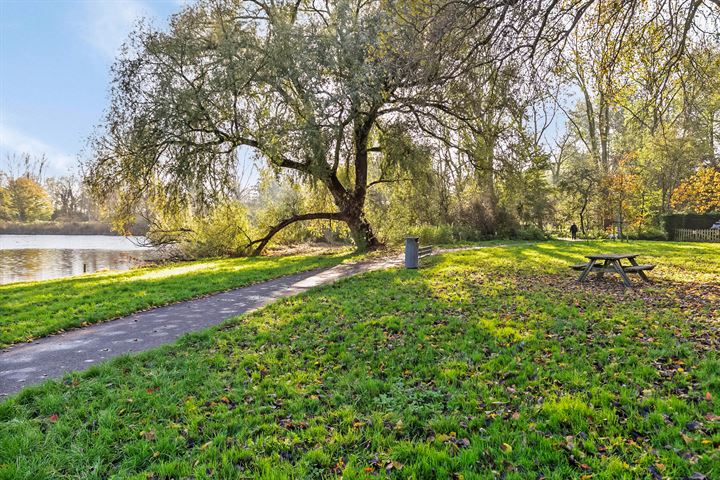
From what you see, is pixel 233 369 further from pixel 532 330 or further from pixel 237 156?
pixel 237 156

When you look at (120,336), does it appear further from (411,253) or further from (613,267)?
(613,267)

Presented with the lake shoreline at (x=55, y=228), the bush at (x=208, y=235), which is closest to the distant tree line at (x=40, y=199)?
the lake shoreline at (x=55, y=228)

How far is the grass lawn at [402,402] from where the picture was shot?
9.84ft

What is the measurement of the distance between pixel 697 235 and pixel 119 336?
30.2m

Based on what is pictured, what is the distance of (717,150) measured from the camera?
2902cm

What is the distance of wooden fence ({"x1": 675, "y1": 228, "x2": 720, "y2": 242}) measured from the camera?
23.2m

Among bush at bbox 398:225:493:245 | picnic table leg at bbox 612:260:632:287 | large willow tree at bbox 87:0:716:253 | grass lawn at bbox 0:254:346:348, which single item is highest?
large willow tree at bbox 87:0:716:253

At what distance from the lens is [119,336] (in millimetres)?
6258

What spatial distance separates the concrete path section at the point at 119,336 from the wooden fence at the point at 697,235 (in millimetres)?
25583

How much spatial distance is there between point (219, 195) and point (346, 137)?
230 inches

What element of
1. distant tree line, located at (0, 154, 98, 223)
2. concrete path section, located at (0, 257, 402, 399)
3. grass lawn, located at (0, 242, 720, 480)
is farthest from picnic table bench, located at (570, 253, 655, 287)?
distant tree line, located at (0, 154, 98, 223)

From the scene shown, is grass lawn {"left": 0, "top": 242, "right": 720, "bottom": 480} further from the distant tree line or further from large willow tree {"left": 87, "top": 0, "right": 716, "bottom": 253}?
the distant tree line

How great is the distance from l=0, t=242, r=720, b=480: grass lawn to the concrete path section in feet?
1.73

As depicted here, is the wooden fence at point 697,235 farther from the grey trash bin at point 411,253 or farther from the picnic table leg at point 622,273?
the grey trash bin at point 411,253
